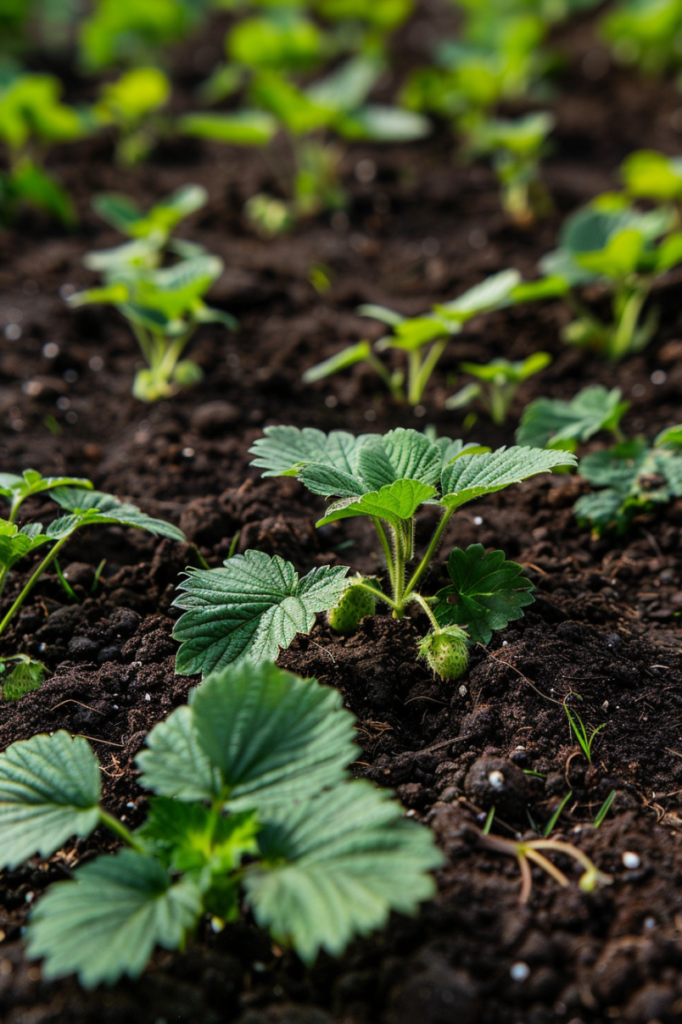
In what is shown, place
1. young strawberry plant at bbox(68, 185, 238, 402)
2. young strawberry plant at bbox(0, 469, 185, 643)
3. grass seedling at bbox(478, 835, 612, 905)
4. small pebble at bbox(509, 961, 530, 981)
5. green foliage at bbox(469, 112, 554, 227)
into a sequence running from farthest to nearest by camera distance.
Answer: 1. green foliage at bbox(469, 112, 554, 227)
2. young strawberry plant at bbox(68, 185, 238, 402)
3. young strawberry plant at bbox(0, 469, 185, 643)
4. grass seedling at bbox(478, 835, 612, 905)
5. small pebble at bbox(509, 961, 530, 981)

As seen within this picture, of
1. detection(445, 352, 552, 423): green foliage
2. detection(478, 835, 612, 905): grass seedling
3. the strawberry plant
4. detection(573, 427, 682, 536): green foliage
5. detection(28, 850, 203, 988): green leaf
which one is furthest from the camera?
the strawberry plant

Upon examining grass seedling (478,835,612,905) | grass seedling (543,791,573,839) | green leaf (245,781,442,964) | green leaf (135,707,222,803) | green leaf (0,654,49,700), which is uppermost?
green leaf (135,707,222,803)

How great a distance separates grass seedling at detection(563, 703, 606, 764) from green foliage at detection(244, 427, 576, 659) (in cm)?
21

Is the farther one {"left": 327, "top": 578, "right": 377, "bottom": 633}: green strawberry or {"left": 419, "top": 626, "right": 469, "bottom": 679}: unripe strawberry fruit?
{"left": 327, "top": 578, "right": 377, "bottom": 633}: green strawberry

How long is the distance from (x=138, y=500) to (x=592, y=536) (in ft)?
3.94

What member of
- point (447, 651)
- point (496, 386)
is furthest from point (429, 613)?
point (496, 386)

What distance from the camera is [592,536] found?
2172 mm

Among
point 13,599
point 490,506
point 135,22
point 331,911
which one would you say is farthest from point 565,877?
point 135,22

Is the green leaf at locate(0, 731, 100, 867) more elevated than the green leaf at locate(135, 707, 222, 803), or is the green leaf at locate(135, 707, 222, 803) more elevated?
the green leaf at locate(135, 707, 222, 803)

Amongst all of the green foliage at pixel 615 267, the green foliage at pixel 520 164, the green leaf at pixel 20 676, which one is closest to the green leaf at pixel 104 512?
the green leaf at pixel 20 676

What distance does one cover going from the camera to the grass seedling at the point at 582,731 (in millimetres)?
1540

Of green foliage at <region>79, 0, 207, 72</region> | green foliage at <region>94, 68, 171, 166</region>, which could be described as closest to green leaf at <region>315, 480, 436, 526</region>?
green foliage at <region>94, 68, 171, 166</region>

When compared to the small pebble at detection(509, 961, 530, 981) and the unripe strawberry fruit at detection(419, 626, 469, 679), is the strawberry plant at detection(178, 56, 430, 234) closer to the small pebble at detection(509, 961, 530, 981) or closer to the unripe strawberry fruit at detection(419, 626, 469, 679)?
the unripe strawberry fruit at detection(419, 626, 469, 679)

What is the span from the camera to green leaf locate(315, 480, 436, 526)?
149 centimetres
